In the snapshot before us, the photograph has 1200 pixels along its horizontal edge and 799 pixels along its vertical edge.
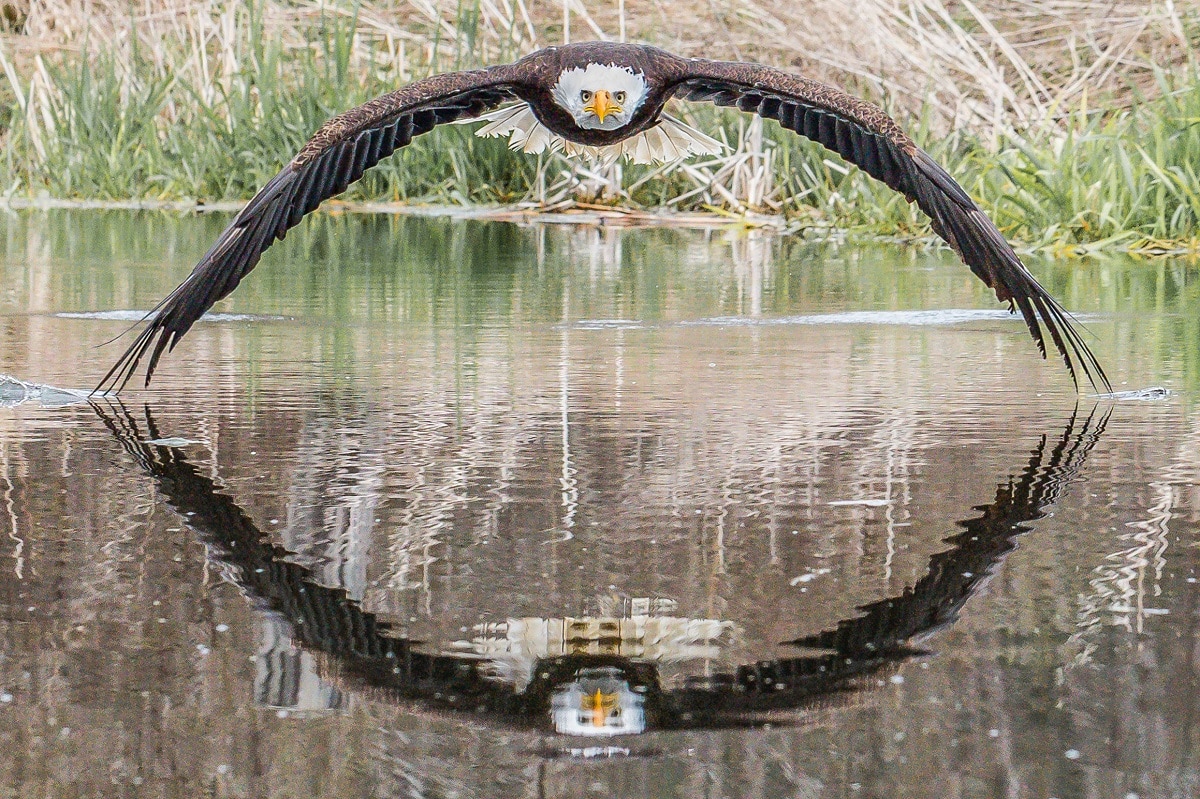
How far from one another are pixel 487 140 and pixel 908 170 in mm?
9838

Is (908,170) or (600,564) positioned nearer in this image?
(600,564)

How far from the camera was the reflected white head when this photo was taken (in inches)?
276

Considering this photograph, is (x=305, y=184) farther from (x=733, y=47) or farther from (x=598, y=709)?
(x=733, y=47)

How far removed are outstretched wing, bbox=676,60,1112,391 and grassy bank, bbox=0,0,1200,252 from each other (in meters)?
5.48

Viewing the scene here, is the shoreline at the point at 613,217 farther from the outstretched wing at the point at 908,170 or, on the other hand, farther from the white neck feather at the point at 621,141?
the outstretched wing at the point at 908,170

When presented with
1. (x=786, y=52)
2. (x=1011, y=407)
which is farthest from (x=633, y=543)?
(x=786, y=52)

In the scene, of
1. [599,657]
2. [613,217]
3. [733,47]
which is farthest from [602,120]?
[733,47]

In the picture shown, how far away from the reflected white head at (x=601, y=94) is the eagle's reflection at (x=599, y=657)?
318 centimetres

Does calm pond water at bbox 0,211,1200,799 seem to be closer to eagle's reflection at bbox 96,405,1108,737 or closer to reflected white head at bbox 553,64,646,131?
eagle's reflection at bbox 96,405,1108,737

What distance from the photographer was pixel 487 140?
51.3 feet

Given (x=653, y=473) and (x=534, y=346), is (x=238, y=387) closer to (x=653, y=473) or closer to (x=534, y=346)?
(x=534, y=346)

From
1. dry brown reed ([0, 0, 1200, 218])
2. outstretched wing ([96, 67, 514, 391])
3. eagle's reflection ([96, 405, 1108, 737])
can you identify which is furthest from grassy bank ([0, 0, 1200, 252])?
eagle's reflection ([96, 405, 1108, 737])

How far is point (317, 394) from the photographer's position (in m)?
6.14

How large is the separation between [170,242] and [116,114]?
482cm
